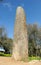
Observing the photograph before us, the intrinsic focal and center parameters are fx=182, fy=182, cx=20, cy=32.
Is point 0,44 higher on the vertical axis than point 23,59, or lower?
higher

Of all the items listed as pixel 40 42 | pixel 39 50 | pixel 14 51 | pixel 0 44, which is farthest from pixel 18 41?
pixel 0 44

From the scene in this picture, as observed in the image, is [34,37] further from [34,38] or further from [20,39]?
[20,39]

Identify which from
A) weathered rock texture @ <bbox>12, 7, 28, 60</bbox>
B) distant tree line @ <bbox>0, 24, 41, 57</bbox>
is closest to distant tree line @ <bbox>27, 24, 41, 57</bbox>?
distant tree line @ <bbox>0, 24, 41, 57</bbox>

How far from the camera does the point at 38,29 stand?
1580 inches

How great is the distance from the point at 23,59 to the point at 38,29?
24641 millimetres

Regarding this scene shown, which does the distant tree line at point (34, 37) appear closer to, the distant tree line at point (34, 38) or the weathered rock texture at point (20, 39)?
the distant tree line at point (34, 38)

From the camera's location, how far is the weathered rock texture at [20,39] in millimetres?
15977

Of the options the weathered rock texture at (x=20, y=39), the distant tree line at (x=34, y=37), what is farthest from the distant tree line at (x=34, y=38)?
the weathered rock texture at (x=20, y=39)

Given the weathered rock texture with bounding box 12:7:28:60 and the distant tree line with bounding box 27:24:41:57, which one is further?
the distant tree line with bounding box 27:24:41:57

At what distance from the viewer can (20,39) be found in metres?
16.1

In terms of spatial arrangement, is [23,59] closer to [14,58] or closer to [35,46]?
[14,58]

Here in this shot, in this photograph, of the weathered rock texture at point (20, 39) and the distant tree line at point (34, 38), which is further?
the distant tree line at point (34, 38)

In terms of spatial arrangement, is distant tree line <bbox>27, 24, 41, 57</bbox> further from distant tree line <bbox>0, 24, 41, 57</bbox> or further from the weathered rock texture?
the weathered rock texture

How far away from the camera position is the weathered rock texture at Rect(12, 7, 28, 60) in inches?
629
